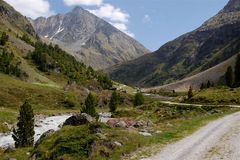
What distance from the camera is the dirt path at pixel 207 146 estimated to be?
90.6 ft

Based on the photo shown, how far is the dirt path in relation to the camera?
90.6 feet

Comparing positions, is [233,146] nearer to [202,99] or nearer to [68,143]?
[68,143]

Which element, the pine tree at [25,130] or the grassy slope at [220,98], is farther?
the grassy slope at [220,98]

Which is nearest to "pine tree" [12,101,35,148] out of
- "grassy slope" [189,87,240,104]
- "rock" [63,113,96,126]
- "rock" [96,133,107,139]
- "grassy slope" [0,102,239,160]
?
"rock" [63,113,96,126]

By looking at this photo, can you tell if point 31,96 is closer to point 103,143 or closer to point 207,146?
point 103,143

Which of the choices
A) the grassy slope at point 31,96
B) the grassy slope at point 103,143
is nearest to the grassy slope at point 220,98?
the grassy slope at point 103,143

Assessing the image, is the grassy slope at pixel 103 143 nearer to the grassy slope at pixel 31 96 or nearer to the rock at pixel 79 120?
the rock at pixel 79 120

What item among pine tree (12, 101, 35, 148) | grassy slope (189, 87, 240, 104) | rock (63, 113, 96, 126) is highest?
grassy slope (189, 87, 240, 104)

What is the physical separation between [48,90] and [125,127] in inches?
5889


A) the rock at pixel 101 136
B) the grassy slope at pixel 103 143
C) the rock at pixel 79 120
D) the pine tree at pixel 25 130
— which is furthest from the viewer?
the pine tree at pixel 25 130

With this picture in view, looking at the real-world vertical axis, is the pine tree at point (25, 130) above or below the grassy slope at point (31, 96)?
below

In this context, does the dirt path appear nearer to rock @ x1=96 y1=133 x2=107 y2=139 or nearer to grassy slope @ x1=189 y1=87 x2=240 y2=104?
rock @ x1=96 y1=133 x2=107 y2=139

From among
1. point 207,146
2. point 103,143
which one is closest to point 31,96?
point 103,143

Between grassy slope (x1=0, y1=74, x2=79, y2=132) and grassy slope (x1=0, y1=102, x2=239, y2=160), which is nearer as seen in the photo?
grassy slope (x1=0, y1=102, x2=239, y2=160)
